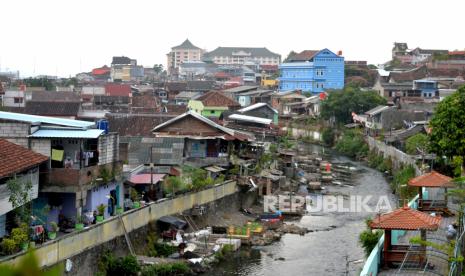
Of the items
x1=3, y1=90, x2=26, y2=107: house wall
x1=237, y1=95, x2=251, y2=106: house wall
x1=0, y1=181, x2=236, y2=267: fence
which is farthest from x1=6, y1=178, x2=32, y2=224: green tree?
x1=237, y1=95, x2=251, y2=106: house wall

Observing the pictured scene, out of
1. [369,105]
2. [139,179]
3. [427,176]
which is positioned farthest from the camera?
[369,105]

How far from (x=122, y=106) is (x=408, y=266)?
4217 centimetres

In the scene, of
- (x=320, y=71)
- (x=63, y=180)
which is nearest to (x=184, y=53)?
(x=320, y=71)

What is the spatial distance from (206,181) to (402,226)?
13761 millimetres

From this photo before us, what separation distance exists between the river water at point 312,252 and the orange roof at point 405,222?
6.36 meters

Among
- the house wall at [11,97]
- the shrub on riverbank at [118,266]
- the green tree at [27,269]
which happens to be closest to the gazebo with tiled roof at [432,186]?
the shrub on riverbank at [118,266]

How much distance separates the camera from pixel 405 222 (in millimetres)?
12039

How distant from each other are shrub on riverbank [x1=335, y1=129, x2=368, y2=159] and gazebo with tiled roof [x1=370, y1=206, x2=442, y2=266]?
3610cm

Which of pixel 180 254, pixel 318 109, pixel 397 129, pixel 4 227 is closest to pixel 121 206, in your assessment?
pixel 180 254

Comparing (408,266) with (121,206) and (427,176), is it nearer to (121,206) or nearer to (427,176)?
(427,176)

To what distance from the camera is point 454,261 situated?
420 inches

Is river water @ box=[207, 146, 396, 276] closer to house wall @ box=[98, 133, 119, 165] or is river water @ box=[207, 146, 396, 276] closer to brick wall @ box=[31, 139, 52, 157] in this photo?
house wall @ box=[98, 133, 119, 165]

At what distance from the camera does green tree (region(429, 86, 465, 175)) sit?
80.0ft

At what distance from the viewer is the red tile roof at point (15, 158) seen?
48.9ft
